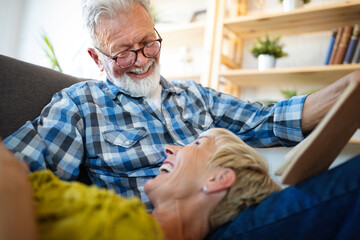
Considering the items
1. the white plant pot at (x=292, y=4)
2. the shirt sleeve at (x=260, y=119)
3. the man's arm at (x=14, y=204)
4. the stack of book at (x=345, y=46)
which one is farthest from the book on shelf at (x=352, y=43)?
the man's arm at (x=14, y=204)

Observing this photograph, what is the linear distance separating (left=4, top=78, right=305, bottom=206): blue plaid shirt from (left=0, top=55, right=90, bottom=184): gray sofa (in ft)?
0.23

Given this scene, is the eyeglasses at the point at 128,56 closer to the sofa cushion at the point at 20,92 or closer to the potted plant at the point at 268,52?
the sofa cushion at the point at 20,92

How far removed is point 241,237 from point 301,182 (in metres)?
0.18

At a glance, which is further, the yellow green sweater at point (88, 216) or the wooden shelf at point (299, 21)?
the wooden shelf at point (299, 21)

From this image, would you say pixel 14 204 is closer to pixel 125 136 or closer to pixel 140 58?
pixel 125 136

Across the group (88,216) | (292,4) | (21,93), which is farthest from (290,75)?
(88,216)

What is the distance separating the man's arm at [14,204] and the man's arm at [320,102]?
37.5 inches

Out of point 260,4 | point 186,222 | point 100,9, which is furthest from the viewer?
point 260,4

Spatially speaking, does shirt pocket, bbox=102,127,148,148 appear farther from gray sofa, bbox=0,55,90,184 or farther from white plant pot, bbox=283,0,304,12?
white plant pot, bbox=283,0,304,12

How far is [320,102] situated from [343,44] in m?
1.18

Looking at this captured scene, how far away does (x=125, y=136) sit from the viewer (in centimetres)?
114

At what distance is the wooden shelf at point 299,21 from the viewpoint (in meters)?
2.04

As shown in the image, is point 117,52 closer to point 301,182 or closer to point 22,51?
point 301,182

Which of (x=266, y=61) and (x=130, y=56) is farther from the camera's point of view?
(x=266, y=61)
